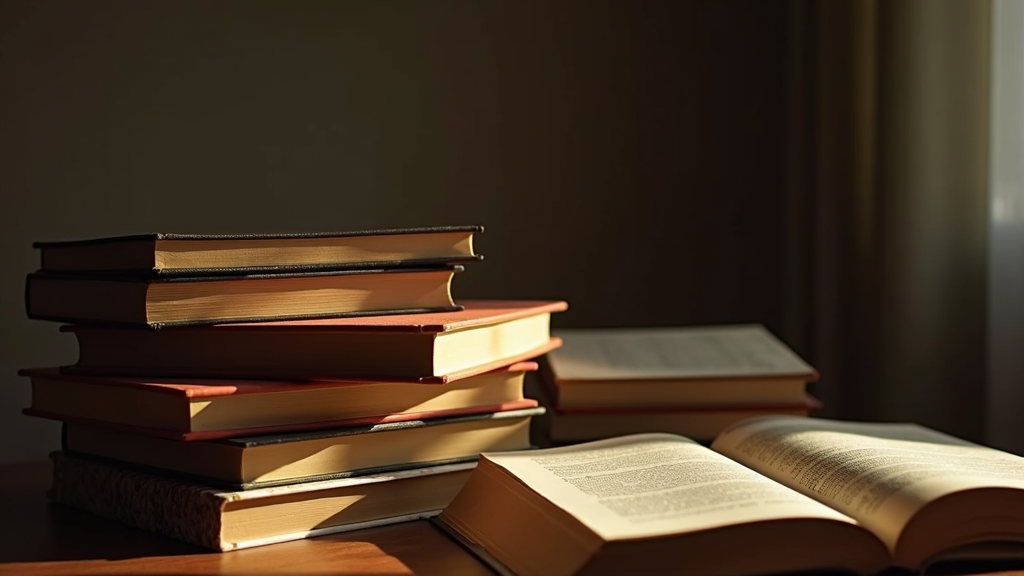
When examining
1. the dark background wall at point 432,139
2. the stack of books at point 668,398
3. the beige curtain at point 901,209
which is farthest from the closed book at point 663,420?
the dark background wall at point 432,139

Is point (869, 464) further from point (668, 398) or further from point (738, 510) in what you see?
point (668, 398)

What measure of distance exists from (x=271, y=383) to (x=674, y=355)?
0.50 m

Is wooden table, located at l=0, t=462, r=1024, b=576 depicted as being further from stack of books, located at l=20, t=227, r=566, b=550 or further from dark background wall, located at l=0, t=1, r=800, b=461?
dark background wall, located at l=0, t=1, r=800, b=461

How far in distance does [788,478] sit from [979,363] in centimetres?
49

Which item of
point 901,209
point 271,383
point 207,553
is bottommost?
point 207,553

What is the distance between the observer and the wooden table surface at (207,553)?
66 cm

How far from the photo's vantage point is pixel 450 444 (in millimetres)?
815

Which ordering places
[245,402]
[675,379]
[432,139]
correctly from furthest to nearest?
[432,139]
[675,379]
[245,402]

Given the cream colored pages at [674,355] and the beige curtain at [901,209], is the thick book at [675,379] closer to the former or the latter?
the cream colored pages at [674,355]

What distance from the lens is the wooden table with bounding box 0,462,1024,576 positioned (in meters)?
0.66

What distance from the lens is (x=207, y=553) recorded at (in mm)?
693

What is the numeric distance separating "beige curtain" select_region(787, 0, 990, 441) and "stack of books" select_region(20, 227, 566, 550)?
544 millimetres

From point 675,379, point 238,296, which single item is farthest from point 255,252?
point 675,379

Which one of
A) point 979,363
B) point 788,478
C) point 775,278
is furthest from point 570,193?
point 788,478
